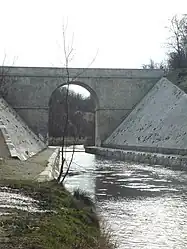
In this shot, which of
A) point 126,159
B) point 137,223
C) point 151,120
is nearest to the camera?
point 137,223

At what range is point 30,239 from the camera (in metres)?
6.34

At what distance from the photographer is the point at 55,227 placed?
737 centimetres

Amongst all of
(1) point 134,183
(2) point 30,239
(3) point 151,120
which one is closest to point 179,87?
(3) point 151,120

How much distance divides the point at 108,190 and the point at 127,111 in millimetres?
35805

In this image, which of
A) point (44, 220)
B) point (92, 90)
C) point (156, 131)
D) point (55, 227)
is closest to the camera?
point (55, 227)

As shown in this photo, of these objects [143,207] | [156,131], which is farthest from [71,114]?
[143,207]

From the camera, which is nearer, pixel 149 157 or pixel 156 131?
pixel 149 157

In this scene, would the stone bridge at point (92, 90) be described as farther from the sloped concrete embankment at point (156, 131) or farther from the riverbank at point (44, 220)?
the riverbank at point (44, 220)

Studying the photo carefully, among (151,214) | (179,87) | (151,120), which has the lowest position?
(151,214)

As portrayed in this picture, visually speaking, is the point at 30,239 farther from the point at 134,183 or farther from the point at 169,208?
the point at 134,183

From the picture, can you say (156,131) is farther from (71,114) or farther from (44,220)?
(44,220)

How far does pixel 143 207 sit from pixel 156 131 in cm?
2730

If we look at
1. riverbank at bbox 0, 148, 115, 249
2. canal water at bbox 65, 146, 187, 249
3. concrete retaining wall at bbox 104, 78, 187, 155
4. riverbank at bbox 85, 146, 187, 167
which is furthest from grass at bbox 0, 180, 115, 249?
concrete retaining wall at bbox 104, 78, 187, 155

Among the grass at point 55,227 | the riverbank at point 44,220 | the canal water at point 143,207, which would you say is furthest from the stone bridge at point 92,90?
the grass at point 55,227
